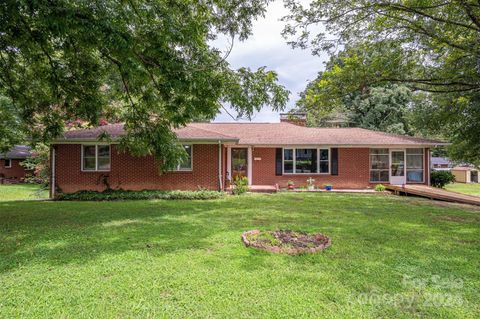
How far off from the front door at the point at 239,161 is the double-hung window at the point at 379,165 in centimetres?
734

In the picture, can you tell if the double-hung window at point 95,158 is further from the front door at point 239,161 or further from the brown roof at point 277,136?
the front door at point 239,161

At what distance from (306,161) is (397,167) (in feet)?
17.5

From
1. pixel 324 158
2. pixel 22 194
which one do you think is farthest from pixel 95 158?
pixel 324 158

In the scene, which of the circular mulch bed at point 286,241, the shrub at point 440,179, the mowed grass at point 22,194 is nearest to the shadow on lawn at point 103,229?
the circular mulch bed at point 286,241

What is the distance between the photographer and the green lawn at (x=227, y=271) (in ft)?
9.62

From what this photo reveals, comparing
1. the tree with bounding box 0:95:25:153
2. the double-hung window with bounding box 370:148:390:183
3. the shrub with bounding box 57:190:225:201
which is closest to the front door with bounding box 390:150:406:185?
the double-hung window with bounding box 370:148:390:183

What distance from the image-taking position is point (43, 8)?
4438 mm

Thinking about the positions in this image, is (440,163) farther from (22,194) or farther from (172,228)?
(22,194)

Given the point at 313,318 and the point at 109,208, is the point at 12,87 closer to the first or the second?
the point at 109,208

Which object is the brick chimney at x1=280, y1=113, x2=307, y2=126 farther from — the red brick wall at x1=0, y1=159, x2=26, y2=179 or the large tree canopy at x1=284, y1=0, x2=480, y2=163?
the red brick wall at x1=0, y1=159, x2=26, y2=179

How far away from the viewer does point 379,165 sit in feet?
51.1

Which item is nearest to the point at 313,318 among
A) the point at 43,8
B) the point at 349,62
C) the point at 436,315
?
the point at 436,315

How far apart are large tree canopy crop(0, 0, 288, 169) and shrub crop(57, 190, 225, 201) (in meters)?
3.00

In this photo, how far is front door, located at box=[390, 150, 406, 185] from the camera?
50.6ft
